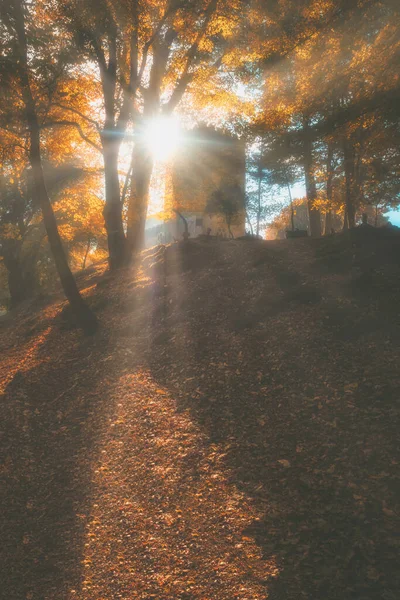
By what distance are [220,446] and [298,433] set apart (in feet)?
3.97

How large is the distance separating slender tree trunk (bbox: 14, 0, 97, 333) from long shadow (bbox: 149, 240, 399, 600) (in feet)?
9.35

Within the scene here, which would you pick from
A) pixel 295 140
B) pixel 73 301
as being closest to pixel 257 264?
pixel 295 140

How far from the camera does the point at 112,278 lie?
1598 cm

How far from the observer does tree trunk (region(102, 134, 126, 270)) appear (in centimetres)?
1521

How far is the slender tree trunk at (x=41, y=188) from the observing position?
10270mm

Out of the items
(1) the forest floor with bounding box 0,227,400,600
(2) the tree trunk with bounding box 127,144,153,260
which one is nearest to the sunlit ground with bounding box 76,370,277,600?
(1) the forest floor with bounding box 0,227,400,600

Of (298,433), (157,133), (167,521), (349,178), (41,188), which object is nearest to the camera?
(167,521)

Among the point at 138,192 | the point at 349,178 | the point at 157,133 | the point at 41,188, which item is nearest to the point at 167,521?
the point at 41,188

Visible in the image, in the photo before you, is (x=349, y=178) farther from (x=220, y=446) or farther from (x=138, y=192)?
(x=220, y=446)

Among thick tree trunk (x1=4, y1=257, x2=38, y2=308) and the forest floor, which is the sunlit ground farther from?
thick tree trunk (x1=4, y1=257, x2=38, y2=308)

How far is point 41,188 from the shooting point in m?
11.1

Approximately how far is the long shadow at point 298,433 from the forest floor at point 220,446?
2 centimetres

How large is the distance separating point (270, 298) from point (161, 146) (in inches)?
490

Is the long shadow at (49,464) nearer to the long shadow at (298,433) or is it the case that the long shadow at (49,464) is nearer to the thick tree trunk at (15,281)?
the long shadow at (298,433)
